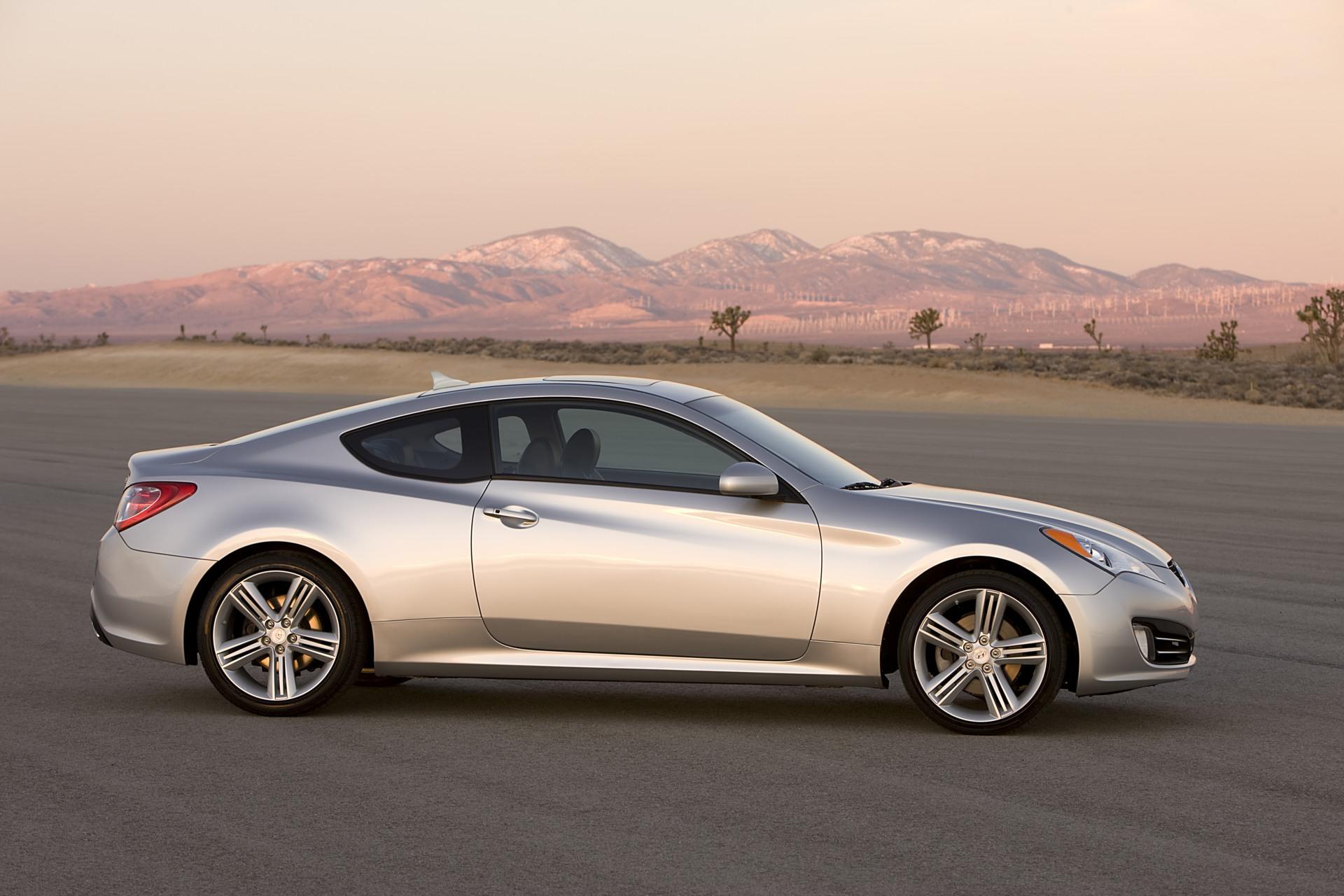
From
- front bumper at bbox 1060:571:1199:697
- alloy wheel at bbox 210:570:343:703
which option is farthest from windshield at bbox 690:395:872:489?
alloy wheel at bbox 210:570:343:703

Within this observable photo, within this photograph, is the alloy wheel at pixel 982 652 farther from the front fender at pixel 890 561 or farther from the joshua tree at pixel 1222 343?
the joshua tree at pixel 1222 343

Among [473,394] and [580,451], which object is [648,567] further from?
[473,394]

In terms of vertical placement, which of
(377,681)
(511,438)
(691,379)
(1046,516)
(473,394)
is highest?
(473,394)

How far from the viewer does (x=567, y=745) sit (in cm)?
714

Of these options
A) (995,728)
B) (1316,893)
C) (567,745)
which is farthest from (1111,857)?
(567,745)

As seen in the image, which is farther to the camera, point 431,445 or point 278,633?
point 431,445

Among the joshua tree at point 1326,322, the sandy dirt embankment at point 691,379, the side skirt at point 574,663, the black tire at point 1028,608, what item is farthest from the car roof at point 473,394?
the joshua tree at point 1326,322

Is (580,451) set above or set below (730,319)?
below

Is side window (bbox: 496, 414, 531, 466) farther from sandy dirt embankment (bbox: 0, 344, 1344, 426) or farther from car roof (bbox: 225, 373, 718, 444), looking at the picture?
sandy dirt embankment (bbox: 0, 344, 1344, 426)

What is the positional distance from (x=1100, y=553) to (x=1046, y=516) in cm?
35

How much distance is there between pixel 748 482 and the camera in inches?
282

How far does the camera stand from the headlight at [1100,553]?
7.29 metres

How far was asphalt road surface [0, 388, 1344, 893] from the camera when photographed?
536 cm

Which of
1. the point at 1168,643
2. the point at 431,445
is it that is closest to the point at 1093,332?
the point at 1168,643
